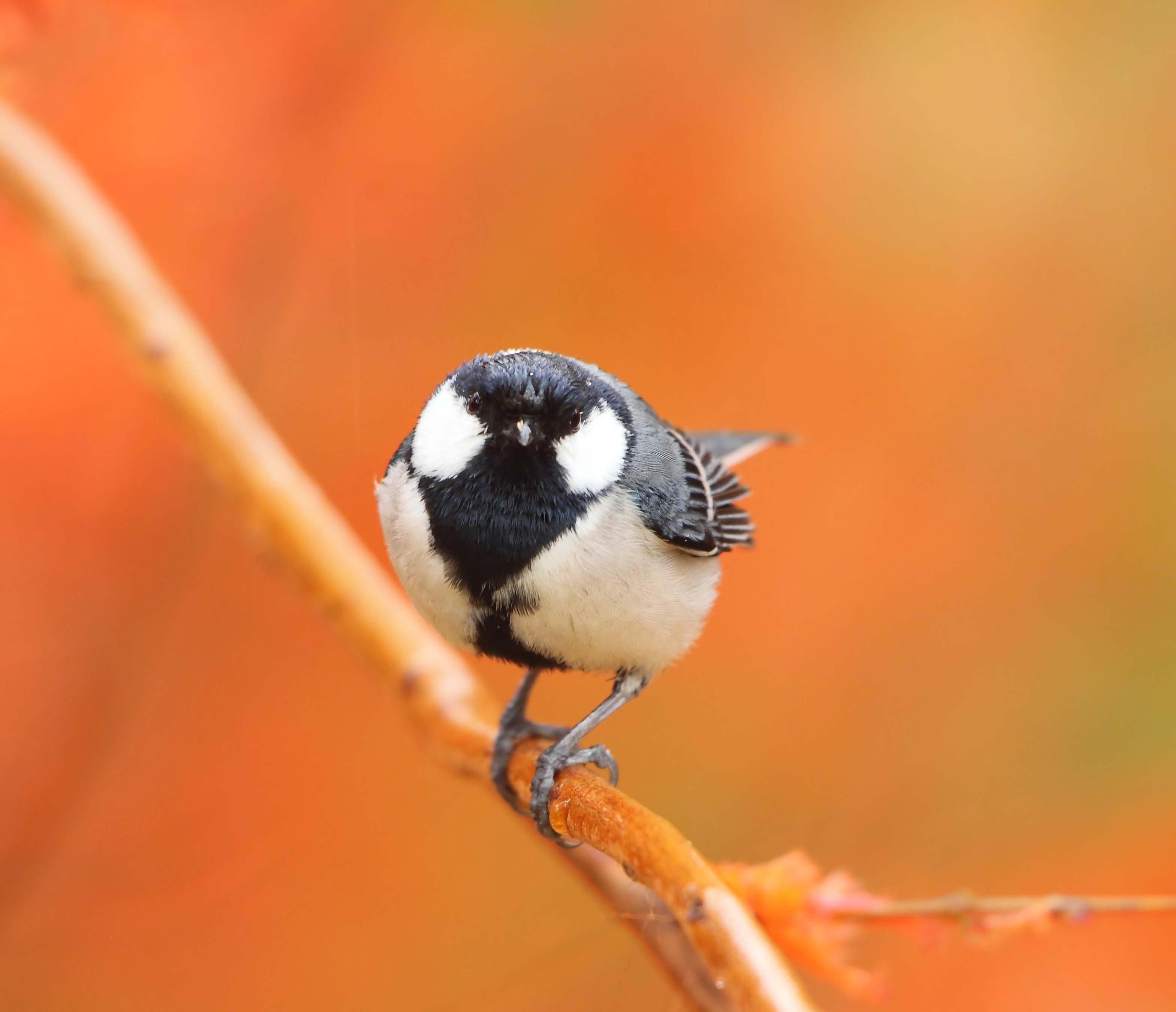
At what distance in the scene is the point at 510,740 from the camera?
69 centimetres

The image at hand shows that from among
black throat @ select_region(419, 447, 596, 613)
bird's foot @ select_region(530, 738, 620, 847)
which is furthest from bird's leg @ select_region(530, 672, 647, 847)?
black throat @ select_region(419, 447, 596, 613)

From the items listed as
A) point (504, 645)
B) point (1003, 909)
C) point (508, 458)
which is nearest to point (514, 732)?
point (504, 645)

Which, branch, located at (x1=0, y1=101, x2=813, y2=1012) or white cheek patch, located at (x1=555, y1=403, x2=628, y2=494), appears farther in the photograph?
branch, located at (x1=0, y1=101, x2=813, y2=1012)

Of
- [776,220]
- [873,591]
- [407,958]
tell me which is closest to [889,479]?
[873,591]

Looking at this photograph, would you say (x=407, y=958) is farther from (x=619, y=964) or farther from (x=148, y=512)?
(x=148, y=512)

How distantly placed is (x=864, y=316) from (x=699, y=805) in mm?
434

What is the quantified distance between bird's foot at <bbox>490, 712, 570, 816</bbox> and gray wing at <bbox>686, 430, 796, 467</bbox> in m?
0.23

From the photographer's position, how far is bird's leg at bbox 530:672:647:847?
2.04 ft

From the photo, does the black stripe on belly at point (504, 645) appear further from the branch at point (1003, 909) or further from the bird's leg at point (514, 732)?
the branch at point (1003, 909)

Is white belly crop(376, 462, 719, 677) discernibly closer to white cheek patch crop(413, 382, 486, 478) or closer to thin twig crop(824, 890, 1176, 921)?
white cheek patch crop(413, 382, 486, 478)

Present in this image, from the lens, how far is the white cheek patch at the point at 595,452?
54cm

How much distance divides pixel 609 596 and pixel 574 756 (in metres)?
0.12

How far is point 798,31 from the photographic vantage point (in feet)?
3.04

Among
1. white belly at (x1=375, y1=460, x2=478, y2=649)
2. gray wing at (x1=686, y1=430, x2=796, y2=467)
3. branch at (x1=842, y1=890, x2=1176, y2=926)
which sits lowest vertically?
branch at (x1=842, y1=890, x2=1176, y2=926)
